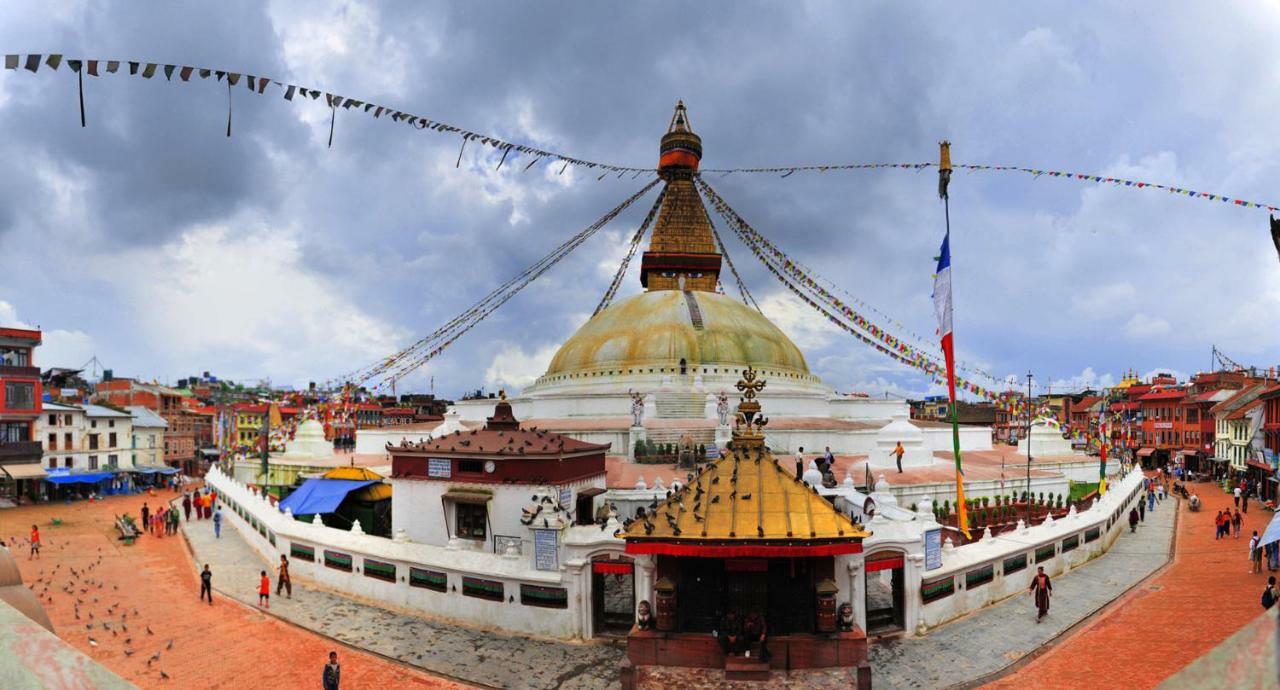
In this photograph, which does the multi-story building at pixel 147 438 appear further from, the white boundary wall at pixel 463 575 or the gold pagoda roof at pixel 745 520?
the gold pagoda roof at pixel 745 520

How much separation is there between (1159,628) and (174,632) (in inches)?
595

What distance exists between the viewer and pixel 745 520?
9.04 meters

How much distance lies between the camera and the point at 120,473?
128 feet

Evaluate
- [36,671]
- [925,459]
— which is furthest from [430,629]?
[925,459]

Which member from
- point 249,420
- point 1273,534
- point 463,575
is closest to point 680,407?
point 463,575

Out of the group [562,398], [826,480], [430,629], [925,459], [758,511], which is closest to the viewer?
[758,511]

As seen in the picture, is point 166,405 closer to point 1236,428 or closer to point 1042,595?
point 1042,595

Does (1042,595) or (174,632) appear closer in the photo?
(1042,595)

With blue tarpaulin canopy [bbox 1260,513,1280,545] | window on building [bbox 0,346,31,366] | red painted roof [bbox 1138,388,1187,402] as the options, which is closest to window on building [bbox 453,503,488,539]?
blue tarpaulin canopy [bbox 1260,513,1280,545]

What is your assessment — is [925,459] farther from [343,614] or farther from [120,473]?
[120,473]

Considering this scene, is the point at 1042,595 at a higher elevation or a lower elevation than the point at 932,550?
Answer: lower

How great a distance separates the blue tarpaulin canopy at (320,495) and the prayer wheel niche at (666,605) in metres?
10.6

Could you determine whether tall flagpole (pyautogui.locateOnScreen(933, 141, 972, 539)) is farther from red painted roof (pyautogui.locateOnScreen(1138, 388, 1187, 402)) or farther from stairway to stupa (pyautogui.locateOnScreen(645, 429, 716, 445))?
red painted roof (pyautogui.locateOnScreen(1138, 388, 1187, 402))

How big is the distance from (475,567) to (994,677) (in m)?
7.31
